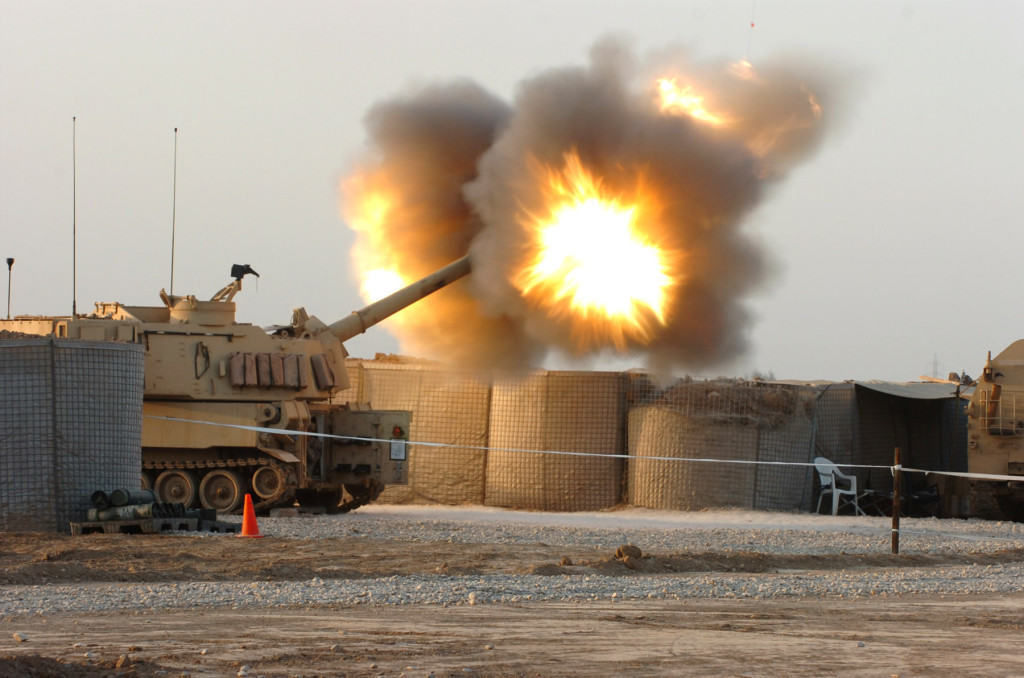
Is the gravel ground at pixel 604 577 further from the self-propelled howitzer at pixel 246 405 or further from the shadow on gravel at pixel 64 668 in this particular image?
the shadow on gravel at pixel 64 668

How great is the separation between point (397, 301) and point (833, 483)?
26.5 feet

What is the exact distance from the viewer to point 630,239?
19578mm

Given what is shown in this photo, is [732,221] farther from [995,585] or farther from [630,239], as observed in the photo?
[995,585]

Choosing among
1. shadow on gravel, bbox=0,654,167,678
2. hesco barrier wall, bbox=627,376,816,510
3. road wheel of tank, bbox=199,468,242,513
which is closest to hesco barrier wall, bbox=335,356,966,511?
hesco barrier wall, bbox=627,376,816,510

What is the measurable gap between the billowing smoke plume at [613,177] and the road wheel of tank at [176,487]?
5.11 metres

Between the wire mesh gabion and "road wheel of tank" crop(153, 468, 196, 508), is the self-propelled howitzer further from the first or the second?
the wire mesh gabion

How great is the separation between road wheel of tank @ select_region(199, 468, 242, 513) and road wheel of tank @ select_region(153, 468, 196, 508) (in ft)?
0.59

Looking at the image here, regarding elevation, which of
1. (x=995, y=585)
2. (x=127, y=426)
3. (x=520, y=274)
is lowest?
(x=995, y=585)

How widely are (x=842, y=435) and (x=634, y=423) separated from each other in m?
3.81

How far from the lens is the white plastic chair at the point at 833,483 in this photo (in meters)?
24.7

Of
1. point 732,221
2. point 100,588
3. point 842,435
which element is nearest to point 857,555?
point 732,221

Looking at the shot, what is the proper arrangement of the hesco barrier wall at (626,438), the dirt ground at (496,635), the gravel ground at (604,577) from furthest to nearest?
the hesco barrier wall at (626,438), the gravel ground at (604,577), the dirt ground at (496,635)

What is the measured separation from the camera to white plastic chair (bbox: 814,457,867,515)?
2472 centimetres

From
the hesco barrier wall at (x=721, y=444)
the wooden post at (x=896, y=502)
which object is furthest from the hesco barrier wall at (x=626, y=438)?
the wooden post at (x=896, y=502)
